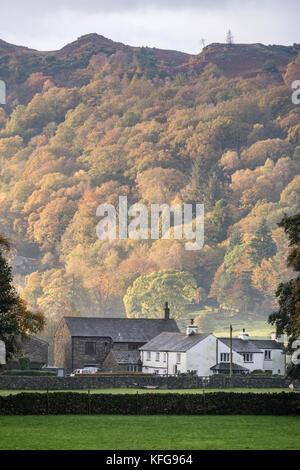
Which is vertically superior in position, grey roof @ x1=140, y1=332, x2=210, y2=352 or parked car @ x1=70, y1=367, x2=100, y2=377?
grey roof @ x1=140, y1=332, x2=210, y2=352

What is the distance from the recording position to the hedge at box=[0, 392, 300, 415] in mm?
57812

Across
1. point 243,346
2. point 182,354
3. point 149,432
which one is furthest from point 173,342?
point 149,432

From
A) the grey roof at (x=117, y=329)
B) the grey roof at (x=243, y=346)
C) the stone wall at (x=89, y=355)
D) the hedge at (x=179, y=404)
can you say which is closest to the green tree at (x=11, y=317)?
the hedge at (x=179, y=404)

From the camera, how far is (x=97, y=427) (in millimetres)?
49688

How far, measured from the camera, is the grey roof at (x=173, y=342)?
112m

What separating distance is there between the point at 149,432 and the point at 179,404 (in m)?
12.3

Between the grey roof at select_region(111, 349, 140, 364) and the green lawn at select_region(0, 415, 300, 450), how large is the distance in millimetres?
59321

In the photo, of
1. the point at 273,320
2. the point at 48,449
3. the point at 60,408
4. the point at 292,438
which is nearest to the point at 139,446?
the point at 48,449

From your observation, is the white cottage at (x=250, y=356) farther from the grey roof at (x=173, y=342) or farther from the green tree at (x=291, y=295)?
the green tree at (x=291, y=295)

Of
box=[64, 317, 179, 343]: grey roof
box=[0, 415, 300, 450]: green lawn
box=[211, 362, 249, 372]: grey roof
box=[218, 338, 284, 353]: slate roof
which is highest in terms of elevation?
box=[64, 317, 179, 343]: grey roof

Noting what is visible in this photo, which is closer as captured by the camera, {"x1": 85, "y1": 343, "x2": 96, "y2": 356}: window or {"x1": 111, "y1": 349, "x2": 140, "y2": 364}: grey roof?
{"x1": 111, "y1": 349, "x2": 140, "y2": 364}: grey roof

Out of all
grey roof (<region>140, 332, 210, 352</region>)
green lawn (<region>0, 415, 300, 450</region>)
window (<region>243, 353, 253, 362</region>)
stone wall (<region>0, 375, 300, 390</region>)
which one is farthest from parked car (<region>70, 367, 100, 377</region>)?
green lawn (<region>0, 415, 300, 450</region>)

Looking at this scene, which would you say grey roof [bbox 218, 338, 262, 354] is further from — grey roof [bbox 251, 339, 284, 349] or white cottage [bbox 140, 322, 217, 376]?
white cottage [bbox 140, 322, 217, 376]

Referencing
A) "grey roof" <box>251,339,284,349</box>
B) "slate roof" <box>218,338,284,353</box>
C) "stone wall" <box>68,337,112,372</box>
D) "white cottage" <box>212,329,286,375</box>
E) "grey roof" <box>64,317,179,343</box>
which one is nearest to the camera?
"white cottage" <box>212,329,286,375</box>
